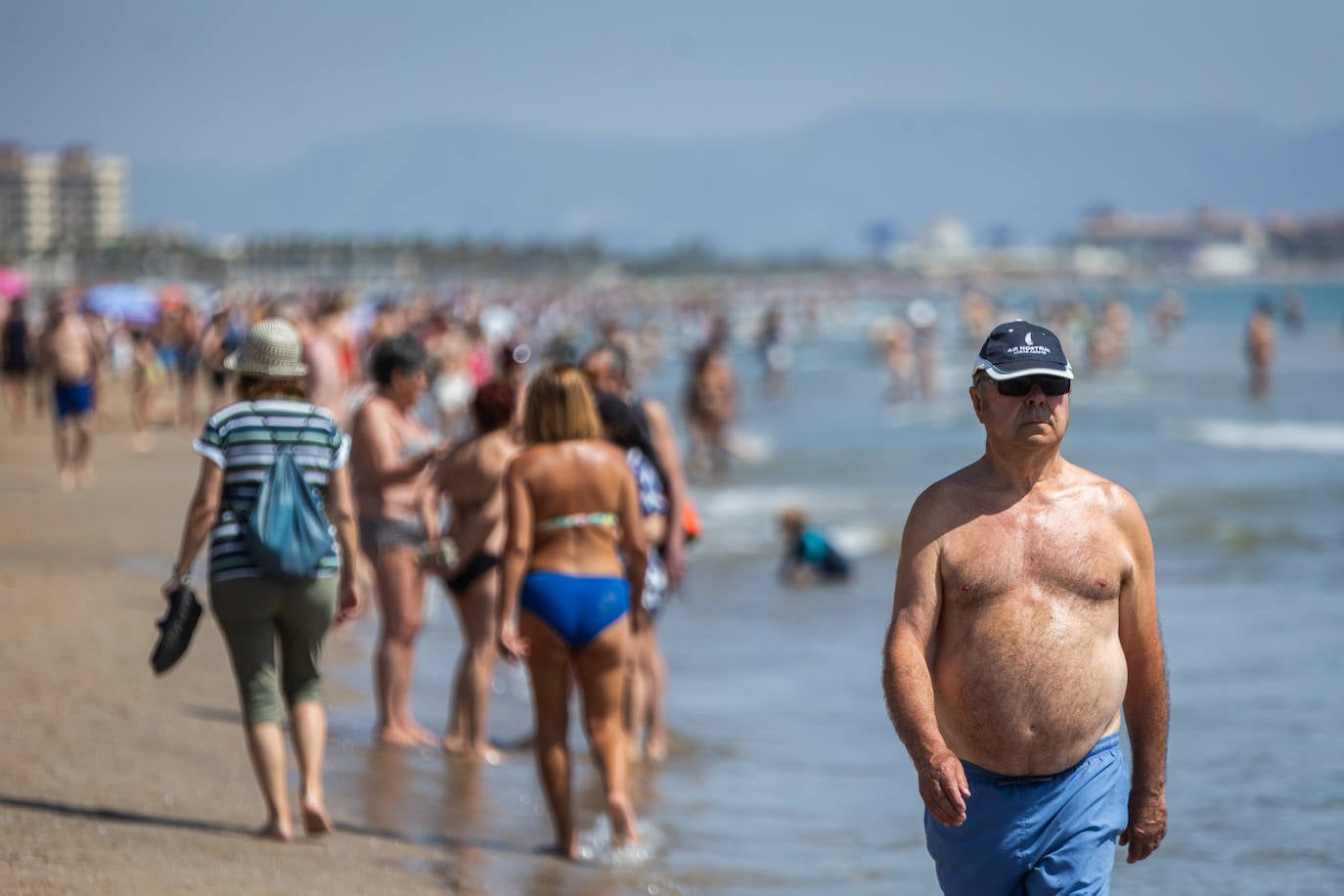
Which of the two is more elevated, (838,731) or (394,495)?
(394,495)

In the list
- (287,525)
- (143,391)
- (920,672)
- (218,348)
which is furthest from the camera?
(218,348)

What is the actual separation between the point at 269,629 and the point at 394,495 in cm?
183

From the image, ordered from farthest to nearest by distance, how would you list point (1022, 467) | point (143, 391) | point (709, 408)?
point (143, 391)
point (709, 408)
point (1022, 467)

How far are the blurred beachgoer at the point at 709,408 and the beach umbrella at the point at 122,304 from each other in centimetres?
1782

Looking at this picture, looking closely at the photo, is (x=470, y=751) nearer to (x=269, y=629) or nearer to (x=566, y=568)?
(x=566, y=568)

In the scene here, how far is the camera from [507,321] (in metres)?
39.1

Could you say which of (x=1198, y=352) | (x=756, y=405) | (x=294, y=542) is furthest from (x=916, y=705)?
(x=1198, y=352)

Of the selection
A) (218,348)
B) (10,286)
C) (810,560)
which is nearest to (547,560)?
(810,560)

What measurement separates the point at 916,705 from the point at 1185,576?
32.7 ft

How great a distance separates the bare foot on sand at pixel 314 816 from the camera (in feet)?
16.9

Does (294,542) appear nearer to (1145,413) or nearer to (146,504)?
(146,504)

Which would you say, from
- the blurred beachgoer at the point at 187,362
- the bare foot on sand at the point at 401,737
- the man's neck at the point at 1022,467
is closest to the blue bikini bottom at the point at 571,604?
the bare foot on sand at the point at 401,737

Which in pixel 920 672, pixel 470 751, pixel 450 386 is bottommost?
pixel 470 751

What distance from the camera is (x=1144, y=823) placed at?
11.0ft
